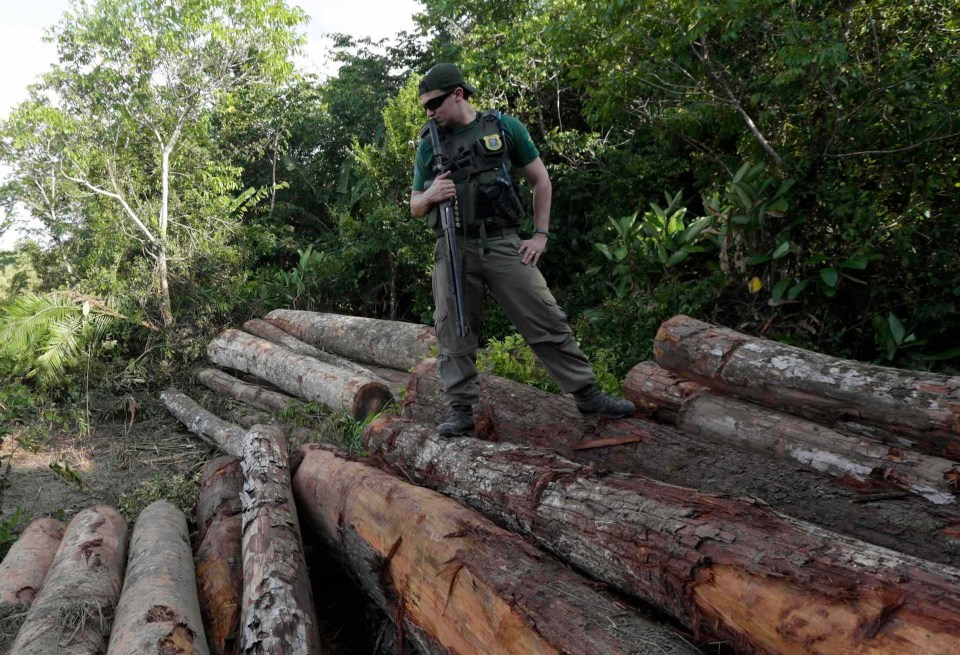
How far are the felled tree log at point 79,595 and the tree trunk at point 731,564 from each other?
172 cm

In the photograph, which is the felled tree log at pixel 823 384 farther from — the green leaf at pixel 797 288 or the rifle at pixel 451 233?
the green leaf at pixel 797 288

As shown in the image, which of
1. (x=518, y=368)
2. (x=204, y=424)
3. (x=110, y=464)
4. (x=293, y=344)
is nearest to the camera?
(x=518, y=368)

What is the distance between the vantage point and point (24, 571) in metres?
3.35

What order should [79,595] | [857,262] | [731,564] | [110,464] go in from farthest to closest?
[110,464], [857,262], [79,595], [731,564]

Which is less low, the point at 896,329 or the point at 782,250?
the point at 782,250

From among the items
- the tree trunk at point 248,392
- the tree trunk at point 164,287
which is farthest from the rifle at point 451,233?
the tree trunk at point 164,287

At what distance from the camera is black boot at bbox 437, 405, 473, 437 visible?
3674 mm

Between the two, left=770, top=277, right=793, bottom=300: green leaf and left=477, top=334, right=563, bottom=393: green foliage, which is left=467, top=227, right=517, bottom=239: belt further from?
left=770, top=277, right=793, bottom=300: green leaf

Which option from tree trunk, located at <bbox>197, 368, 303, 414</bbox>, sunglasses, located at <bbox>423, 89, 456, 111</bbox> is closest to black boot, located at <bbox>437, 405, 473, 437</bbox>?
sunglasses, located at <bbox>423, 89, 456, 111</bbox>

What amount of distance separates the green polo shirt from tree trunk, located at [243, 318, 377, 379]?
2691mm

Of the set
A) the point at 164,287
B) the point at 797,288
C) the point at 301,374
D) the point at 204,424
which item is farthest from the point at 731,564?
the point at 164,287

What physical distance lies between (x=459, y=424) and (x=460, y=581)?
4.53 feet

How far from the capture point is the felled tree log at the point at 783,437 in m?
2.78

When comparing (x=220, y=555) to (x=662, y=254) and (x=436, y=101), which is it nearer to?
(x=436, y=101)
